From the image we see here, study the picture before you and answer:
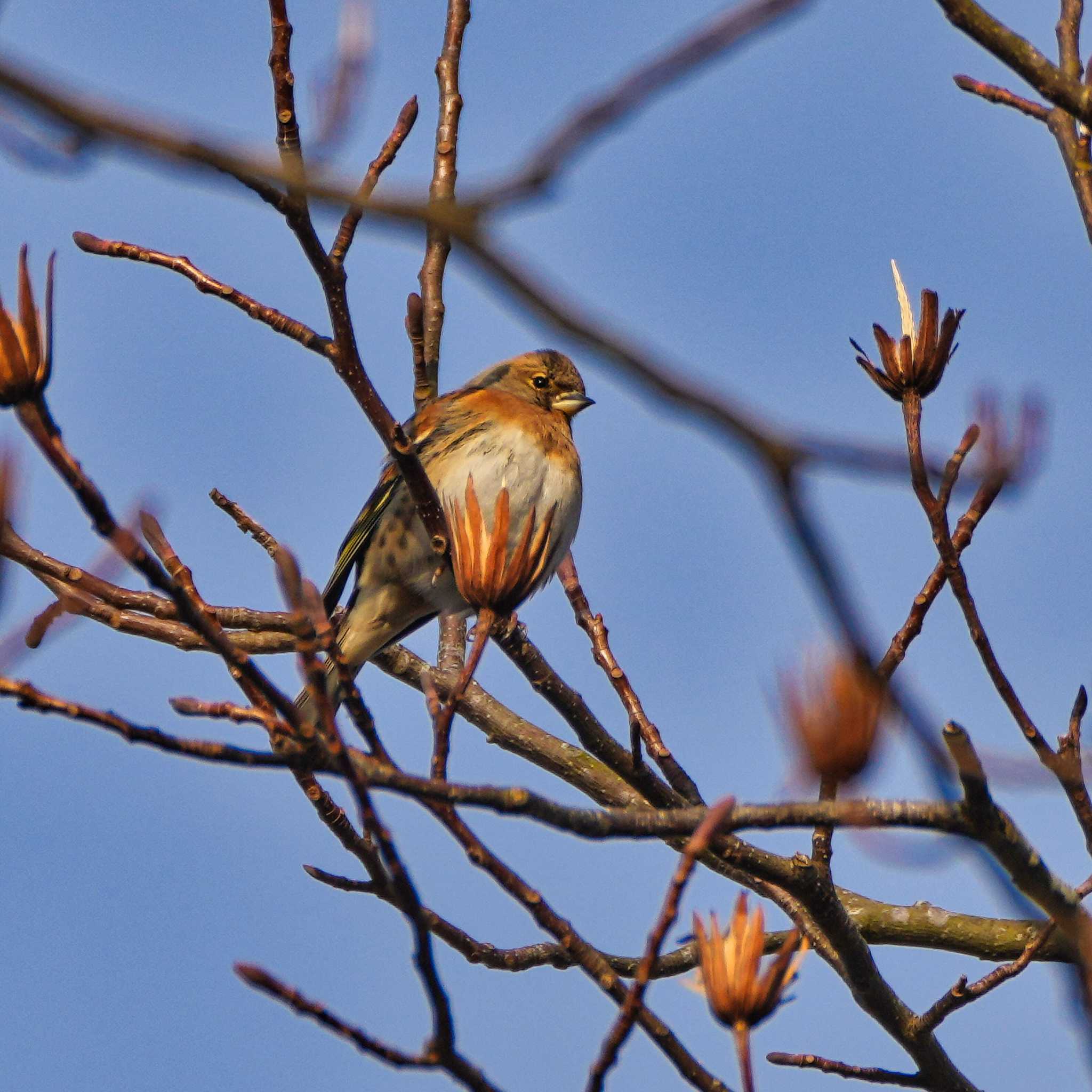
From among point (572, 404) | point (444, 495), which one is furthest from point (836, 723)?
point (572, 404)

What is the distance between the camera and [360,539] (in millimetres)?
7355

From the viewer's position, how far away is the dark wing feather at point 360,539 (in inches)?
288

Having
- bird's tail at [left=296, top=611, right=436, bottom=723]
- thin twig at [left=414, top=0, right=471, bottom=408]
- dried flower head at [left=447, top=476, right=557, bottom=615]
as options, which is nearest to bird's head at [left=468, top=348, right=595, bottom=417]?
bird's tail at [left=296, top=611, right=436, bottom=723]

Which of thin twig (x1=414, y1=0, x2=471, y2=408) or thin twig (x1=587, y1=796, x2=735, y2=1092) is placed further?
thin twig (x1=414, y1=0, x2=471, y2=408)

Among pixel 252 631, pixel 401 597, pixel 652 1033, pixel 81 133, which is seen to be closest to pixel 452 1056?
pixel 652 1033

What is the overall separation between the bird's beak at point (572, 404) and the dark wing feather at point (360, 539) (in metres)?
0.94

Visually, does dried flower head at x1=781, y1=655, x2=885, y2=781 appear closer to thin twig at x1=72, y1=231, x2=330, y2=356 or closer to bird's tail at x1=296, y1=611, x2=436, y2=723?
thin twig at x1=72, y1=231, x2=330, y2=356

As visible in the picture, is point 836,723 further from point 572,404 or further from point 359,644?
point 572,404

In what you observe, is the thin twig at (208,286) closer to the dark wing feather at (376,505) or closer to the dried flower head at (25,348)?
the dried flower head at (25,348)

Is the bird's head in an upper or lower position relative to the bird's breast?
upper

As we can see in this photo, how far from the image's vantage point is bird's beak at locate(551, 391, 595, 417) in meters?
7.70

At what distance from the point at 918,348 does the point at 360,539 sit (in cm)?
425

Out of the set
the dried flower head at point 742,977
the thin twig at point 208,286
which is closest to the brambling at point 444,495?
the thin twig at point 208,286

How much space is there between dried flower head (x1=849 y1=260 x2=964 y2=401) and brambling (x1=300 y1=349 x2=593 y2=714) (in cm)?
280
